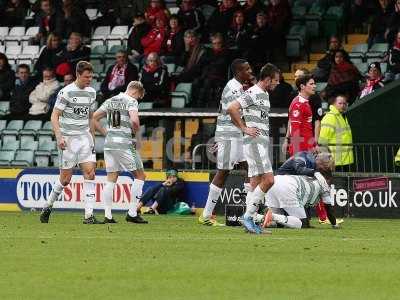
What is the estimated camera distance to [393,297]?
9.46 m

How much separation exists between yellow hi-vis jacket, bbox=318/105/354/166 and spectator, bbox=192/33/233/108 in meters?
3.51

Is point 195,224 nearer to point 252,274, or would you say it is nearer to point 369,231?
point 369,231

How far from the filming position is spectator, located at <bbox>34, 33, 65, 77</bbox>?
29.2m

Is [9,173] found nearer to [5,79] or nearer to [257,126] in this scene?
[5,79]

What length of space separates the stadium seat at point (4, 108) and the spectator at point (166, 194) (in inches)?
234

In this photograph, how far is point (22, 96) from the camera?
1125 inches

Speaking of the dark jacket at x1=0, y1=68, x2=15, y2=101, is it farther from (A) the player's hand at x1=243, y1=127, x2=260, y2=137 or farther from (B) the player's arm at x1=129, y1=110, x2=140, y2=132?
(A) the player's hand at x1=243, y1=127, x2=260, y2=137

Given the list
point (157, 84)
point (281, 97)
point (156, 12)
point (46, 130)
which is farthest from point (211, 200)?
point (156, 12)

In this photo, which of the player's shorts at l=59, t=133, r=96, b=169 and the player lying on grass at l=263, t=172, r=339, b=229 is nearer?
the player lying on grass at l=263, t=172, r=339, b=229

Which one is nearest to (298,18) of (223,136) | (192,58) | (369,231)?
(192,58)

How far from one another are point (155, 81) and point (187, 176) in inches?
130

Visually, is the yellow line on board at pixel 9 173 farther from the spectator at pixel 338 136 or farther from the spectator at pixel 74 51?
the spectator at pixel 338 136

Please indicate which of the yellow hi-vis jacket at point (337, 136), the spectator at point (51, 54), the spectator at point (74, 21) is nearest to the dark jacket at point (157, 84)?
the spectator at point (51, 54)

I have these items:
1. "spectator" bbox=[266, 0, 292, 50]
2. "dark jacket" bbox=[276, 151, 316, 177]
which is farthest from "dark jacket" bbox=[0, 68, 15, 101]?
"dark jacket" bbox=[276, 151, 316, 177]
